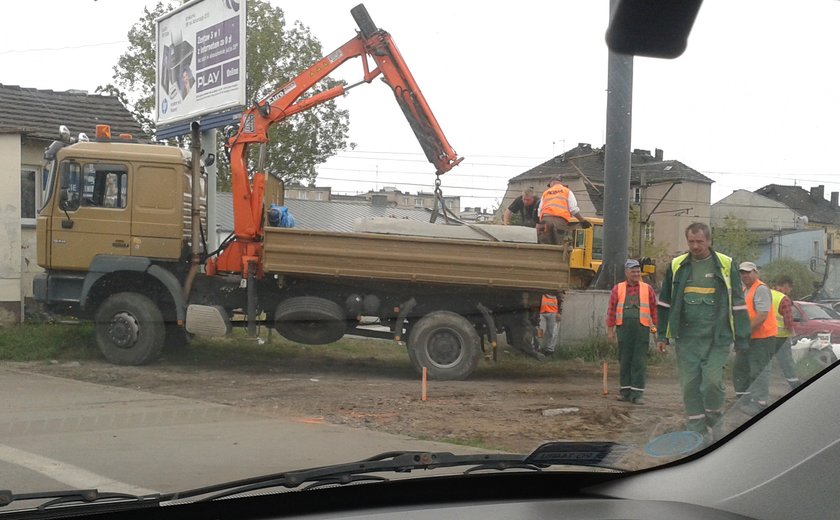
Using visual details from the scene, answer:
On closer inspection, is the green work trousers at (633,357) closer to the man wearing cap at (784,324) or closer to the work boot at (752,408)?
the man wearing cap at (784,324)

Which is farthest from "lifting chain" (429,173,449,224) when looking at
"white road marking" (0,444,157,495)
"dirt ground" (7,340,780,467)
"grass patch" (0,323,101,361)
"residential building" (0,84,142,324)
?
"grass patch" (0,323,101,361)

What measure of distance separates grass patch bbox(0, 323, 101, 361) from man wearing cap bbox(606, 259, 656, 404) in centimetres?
296

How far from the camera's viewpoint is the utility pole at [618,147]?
143 inches

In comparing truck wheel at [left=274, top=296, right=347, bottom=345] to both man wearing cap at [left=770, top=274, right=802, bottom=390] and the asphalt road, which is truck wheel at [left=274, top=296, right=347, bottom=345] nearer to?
the asphalt road

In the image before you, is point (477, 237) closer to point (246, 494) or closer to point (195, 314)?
point (195, 314)

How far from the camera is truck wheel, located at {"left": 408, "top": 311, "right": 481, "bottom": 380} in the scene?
21.5 feet

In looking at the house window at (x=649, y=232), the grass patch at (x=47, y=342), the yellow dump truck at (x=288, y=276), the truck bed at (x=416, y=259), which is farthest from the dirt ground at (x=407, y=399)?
the truck bed at (x=416, y=259)

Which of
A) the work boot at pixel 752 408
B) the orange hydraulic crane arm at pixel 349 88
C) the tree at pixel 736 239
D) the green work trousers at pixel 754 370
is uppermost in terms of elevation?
the orange hydraulic crane arm at pixel 349 88

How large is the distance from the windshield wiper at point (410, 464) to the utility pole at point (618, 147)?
1.20 m

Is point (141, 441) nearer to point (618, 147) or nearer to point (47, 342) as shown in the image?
point (47, 342)

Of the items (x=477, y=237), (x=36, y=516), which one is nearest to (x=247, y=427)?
(x=36, y=516)

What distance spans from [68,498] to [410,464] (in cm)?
95

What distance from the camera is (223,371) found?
534 centimetres

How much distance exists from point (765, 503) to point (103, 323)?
4.69m
